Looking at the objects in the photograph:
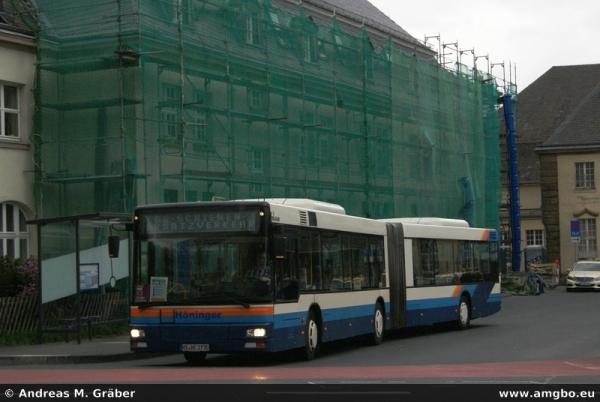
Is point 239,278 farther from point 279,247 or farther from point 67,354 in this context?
point 67,354

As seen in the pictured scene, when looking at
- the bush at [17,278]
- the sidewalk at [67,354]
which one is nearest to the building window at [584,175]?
the bush at [17,278]

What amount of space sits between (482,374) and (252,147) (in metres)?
19.3

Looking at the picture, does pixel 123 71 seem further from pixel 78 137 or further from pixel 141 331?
pixel 141 331

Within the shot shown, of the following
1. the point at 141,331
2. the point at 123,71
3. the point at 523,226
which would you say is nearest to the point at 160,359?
the point at 141,331

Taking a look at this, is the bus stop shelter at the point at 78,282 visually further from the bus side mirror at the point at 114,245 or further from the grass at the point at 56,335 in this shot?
the bus side mirror at the point at 114,245

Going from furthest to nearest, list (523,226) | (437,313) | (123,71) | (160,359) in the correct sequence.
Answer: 1. (523,226)
2. (123,71)
3. (437,313)
4. (160,359)

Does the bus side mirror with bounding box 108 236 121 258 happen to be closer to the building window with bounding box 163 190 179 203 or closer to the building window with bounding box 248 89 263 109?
the building window with bounding box 163 190 179 203

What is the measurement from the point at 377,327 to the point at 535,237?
210 feet

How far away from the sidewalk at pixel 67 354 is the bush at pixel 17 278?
9.00 ft

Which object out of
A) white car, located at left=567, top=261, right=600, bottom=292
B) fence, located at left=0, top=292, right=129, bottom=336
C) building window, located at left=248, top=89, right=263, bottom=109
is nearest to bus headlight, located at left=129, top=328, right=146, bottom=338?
fence, located at left=0, top=292, right=129, bottom=336

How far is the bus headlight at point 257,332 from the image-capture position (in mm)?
16703

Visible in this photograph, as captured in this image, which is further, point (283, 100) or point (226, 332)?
point (283, 100)

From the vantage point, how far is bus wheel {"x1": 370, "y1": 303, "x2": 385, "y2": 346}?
2225cm
